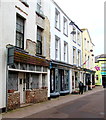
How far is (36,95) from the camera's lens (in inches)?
562

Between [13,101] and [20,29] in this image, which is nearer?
[13,101]

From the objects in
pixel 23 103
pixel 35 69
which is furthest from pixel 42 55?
pixel 23 103

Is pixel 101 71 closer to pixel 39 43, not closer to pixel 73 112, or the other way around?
pixel 39 43

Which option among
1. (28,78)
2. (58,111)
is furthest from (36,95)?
(58,111)

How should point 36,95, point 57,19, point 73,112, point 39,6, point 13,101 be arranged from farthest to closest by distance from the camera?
point 57,19 < point 39,6 < point 36,95 < point 13,101 < point 73,112

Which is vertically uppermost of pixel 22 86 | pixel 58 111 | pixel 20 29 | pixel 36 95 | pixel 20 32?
pixel 20 29

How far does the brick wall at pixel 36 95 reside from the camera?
1342cm

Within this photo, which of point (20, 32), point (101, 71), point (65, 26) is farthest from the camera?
point (101, 71)

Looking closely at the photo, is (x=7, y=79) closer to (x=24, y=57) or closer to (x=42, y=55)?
(x=24, y=57)

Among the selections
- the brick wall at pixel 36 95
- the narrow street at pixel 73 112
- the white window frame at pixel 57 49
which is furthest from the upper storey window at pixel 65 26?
A: the narrow street at pixel 73 112

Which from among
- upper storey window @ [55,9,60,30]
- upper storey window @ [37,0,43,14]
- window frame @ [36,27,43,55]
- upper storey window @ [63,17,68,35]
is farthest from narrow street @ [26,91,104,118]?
upper storey window @ [63,17,68,35]

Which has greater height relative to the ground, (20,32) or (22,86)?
(20,32)

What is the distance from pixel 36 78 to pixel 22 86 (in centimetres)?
207

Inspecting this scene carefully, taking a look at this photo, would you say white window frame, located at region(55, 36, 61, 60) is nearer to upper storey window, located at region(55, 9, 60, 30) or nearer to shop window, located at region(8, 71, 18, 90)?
upper storey window, located at region(55, 9, 60, 30)
